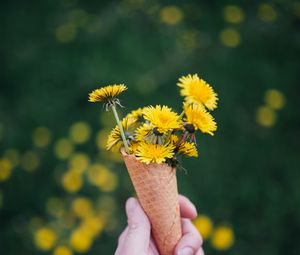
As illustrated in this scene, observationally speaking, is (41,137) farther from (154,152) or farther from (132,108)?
(154,152)

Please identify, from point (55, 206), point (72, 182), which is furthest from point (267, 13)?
point (55, 206)

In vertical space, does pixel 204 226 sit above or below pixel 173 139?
above

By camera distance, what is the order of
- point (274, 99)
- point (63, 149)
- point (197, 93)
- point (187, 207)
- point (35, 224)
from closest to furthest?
point (197, 93)
point (187, 207)
point (35, 224)
point (63, 149)
point (274, 99)

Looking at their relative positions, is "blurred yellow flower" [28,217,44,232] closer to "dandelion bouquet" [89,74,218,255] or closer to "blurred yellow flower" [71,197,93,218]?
"blurred yellow flower" [71,197,93,218]

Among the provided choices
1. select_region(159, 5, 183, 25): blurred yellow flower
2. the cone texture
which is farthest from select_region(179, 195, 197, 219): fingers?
select_region(159, 5, 183, 25): blurred yellow flower

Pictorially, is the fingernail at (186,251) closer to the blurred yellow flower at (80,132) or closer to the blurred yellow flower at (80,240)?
the blurred yellow flower at (80,240)

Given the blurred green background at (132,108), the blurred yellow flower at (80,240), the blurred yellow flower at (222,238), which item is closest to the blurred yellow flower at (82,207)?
the blurred green background at (132,108)
